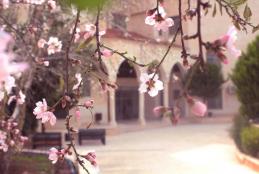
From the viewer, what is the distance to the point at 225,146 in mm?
17297

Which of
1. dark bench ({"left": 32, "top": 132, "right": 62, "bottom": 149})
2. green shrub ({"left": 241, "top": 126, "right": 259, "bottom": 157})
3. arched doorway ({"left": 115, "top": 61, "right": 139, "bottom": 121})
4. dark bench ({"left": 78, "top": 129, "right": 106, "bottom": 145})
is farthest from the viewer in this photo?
arched doorway ({"left": 115, "top": 61, "right": 139, "bottom": 121})

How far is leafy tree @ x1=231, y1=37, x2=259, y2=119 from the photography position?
47.1 feet

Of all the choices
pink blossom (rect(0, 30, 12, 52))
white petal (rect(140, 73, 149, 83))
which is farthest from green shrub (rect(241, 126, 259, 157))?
pink blossom (rect(0, 30, 12, 52))

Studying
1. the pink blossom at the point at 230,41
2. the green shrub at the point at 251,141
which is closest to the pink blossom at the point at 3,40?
the pink blossom at the point at 230,41

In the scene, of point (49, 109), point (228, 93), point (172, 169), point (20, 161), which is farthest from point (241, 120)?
point (228, 93)

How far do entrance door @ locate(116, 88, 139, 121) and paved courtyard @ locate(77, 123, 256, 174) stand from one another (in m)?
6.50

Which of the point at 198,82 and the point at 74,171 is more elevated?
the point at 198,82

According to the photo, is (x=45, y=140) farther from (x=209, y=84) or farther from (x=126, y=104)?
(x=209, y=84)

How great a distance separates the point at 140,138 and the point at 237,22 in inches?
752

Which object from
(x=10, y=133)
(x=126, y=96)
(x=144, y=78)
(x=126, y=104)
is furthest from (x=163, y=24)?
(x=126, y=104)

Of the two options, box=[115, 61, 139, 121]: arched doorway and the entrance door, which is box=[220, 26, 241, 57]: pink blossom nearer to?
box=[115, 61, 139, 121]: arched doorway

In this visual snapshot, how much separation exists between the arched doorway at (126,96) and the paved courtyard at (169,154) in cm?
639

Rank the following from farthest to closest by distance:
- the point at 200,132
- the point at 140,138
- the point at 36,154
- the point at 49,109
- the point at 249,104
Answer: the point at 200,132 → the point at 140,138 → the point at 249,104 → the point at 36,154 → the point at 49,109

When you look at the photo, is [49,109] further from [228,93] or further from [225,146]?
[228,93]
